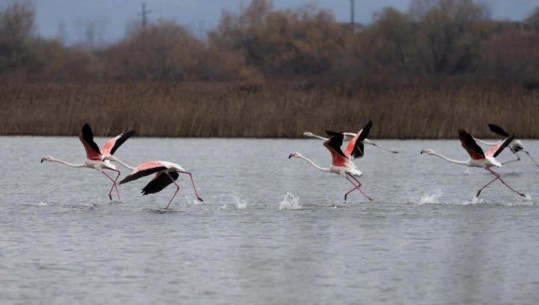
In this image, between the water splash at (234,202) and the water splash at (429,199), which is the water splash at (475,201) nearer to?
the water splash at (429,199)

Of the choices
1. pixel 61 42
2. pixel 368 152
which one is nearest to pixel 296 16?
pixel 61 42

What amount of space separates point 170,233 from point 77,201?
3717mm

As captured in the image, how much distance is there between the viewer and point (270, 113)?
98.7 feet

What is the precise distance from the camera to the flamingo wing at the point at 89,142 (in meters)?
17.1

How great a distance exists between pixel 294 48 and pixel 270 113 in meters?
34.0

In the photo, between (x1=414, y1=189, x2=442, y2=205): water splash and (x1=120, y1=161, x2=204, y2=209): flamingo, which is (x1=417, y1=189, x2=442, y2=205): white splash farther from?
(x1=120, y1=161, x2=204, y2=209): flamingo

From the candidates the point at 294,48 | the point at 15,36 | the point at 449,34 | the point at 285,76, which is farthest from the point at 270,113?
the point at 294,48

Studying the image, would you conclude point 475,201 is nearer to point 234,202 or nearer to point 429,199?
point 429,199

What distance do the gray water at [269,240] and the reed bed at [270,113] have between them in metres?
5.59

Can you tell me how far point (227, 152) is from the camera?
91.9 feet

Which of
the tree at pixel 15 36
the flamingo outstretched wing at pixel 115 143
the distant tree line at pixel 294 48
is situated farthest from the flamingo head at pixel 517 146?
the tree at pixel 15 36

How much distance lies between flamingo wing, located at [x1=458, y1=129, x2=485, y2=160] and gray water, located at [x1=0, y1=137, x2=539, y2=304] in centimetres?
59

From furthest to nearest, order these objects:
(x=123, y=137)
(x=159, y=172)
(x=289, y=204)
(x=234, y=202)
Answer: (x=234, y=202) < (x=123, y=137) < (x=289, y=204) < (x=159, y=172)

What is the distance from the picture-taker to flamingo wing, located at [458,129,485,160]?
57.5ft
